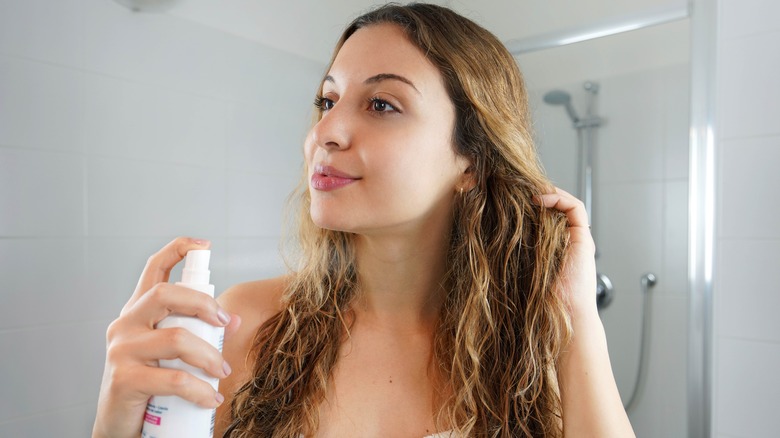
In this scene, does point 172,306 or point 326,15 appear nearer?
point 172,306

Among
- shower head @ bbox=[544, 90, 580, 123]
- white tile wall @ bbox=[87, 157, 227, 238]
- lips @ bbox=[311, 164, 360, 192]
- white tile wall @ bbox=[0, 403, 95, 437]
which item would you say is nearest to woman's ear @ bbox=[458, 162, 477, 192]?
lips @ bbox=[311, 164, 360, 192]

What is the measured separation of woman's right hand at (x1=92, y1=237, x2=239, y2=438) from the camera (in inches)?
20.6

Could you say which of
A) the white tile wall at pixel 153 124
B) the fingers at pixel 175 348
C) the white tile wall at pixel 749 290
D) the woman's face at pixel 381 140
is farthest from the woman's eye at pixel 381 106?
the white tile wall at pixel 749 290

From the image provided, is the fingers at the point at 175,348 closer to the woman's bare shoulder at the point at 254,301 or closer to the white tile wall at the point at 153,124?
the woman's bare shoulder at the point at 254,301

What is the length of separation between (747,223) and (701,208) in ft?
0.36

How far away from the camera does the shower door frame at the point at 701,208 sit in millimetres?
1295

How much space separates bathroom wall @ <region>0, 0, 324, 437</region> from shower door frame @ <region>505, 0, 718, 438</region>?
1.17 meters

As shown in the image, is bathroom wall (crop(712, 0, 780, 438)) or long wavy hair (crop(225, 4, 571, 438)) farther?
bathroom wall (crop(712, 0, 780, 438))

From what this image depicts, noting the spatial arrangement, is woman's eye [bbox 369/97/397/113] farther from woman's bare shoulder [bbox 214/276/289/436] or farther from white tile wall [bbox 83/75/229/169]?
white tile wall [bbox 83/75/229/169]

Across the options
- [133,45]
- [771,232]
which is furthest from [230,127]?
[771,232]

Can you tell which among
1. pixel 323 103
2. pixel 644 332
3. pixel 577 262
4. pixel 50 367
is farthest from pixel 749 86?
pixel 50 367

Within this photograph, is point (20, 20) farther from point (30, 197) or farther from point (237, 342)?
point (237, 342)

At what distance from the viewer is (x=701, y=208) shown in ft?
4.26

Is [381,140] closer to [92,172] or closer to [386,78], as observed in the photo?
[386,78]
